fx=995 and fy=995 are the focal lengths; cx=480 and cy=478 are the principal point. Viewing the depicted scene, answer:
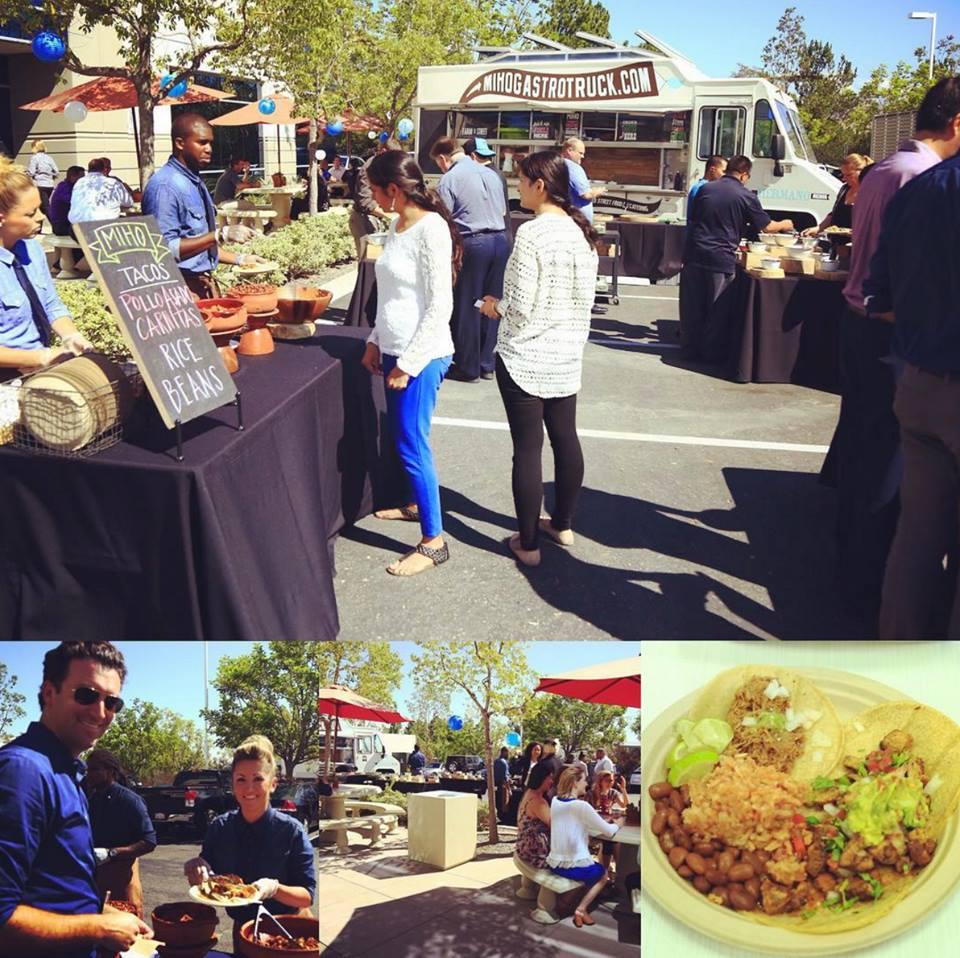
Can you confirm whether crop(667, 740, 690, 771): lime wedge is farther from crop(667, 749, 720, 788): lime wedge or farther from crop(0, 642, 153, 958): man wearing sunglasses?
crop(0, 642, 153, 958): man wearing sunglasses

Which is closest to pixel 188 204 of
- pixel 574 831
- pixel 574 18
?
pixel 574 831

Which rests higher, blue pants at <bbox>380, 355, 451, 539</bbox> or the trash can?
blue pants at <bbox>380, 355, 451, 539</bbox>

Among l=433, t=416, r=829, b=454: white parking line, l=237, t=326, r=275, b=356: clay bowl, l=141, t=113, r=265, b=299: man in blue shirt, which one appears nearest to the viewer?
l=237, t=326, r=275, b=356: clay bowl

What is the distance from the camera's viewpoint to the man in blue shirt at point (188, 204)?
4.72m

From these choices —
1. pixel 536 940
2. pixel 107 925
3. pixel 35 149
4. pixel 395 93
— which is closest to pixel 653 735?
pixel 536 940

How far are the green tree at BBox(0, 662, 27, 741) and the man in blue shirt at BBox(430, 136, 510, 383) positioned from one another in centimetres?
518

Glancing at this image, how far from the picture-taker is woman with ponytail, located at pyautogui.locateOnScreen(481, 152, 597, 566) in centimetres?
386

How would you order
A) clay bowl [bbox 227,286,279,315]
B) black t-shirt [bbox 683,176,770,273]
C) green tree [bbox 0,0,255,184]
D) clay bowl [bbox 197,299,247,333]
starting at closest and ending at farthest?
clay bowl [bbox 197,299,247,333]
clay bowl [bbox 227,286,279,315]
black t-shirt [bbox 683,176,770,273]
green tree [bbox 0,0,255,184]

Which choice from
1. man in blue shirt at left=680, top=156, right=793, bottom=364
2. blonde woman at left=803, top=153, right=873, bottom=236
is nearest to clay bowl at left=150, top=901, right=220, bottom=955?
man in blue shirt at left=680, top=156, right=793, bottom=364

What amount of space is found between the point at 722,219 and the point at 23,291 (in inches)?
246

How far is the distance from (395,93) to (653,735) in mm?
28998

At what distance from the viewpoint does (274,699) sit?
231 centimetres

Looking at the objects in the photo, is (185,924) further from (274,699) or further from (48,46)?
(48,46)

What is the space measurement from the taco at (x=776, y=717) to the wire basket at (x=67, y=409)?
1.83 m
